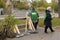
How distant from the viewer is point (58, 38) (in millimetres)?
11445

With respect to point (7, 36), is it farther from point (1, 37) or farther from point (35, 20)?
point (35, 20)

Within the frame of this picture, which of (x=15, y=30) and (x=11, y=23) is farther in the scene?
(x=15, y=30)

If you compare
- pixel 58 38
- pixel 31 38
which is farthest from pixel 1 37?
pixel 58 38

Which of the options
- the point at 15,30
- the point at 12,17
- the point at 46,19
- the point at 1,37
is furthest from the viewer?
the point at 46,19

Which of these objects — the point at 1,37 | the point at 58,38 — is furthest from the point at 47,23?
the point at 1,37

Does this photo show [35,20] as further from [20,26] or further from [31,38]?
[31,38]

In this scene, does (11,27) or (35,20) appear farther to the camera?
(35,20)

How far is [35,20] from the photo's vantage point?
14.4 metres

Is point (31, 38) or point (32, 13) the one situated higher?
point (32, 13)

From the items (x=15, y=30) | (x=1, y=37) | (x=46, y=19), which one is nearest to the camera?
(x=1, y=37)

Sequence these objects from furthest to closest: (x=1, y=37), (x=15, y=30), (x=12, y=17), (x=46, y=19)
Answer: (x=46, y=19), (x=15, y=30), (x=12, y=17), (x=1, y=37)

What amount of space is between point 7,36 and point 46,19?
288 centimetres

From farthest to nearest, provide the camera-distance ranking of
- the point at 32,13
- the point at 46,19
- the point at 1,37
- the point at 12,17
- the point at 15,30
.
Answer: the point at 32,13 → the point at 46,19 → the point at 15,30 → the point at 12,17 → the point at 1,37

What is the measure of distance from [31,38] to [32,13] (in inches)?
124
